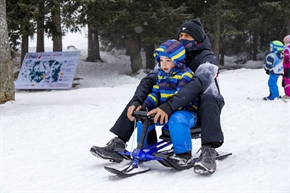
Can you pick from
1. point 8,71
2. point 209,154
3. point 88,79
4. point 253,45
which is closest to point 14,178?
point 209,154

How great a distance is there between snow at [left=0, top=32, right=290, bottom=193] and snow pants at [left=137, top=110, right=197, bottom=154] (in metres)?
0.25

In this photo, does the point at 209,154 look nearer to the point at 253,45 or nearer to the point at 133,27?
the point at 133,27

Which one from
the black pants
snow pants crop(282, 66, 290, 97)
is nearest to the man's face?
the black pants

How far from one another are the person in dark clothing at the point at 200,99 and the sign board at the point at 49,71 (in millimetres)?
12314

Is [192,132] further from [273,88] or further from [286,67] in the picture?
[286,67]

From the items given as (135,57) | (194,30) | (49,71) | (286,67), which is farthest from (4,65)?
(135,57)

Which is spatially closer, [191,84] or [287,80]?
[191,84]

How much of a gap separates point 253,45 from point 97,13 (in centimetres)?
1602

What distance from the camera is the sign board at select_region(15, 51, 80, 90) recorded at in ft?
53.7

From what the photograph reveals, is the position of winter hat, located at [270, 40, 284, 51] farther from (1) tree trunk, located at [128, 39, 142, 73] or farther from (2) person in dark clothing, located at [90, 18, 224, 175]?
(1) tree trunk, located at [128, 39, 142, 73]

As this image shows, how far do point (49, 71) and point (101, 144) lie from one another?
12.0 m

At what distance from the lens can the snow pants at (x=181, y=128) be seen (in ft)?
11.8

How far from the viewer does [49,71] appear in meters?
16.8

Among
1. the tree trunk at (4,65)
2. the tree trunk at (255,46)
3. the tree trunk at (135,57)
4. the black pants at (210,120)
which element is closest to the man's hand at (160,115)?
the black pants at (210,120)
